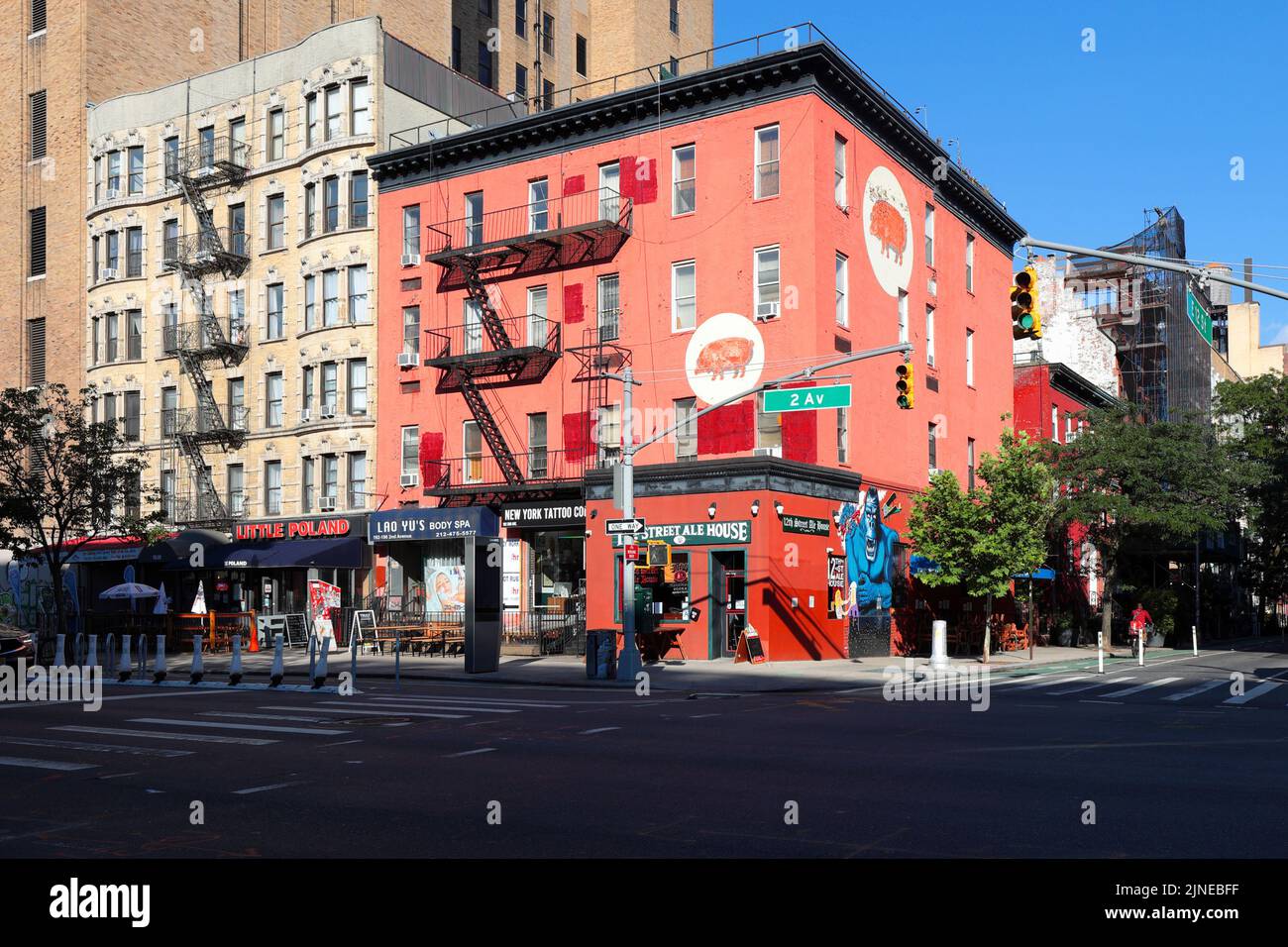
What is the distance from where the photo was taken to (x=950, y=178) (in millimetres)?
42656

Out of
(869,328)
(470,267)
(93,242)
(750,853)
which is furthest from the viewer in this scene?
(93,242)

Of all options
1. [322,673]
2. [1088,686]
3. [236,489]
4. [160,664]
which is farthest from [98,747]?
[236,489]

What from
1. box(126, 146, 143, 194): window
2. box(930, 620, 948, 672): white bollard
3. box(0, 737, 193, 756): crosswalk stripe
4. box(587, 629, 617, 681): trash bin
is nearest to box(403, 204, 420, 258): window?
box(126, 146, 143, 194): window

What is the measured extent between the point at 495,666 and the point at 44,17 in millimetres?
43253

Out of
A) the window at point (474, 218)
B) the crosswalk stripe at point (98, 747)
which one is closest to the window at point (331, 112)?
the window at point (474, 218)

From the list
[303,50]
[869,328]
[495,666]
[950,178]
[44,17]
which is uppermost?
[44,17]

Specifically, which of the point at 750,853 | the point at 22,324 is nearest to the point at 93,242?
the point at 22,324

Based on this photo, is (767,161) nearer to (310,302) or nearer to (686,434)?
(686,434)

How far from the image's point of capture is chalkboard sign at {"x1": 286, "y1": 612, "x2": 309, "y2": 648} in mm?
41344

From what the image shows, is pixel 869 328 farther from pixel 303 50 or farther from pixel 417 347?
pixel 303 50

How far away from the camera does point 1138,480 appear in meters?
42.2

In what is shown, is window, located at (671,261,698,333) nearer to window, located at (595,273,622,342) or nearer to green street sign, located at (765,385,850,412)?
window, located at (595,273,622,342)

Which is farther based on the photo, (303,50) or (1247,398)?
(1247,398)
